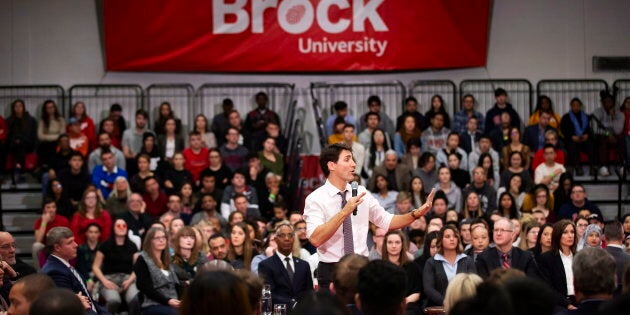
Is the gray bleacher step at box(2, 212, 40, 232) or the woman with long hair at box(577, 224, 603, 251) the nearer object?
the woman with long hair at box(577, 224, 603, 251)

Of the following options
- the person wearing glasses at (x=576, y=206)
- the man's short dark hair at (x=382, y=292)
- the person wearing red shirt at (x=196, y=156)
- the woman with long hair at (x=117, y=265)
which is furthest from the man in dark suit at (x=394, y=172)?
the man's short dark hair at (x=382, y=292)

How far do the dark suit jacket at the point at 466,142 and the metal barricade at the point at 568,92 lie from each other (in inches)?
82.0

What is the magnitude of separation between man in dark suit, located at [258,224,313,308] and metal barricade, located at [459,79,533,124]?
22.9ft

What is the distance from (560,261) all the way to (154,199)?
5.41 metres

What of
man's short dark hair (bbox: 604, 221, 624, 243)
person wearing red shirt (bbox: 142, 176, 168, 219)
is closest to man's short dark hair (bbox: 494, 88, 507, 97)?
person wearing red shirt (bbox: 142, 176, 168, 219)

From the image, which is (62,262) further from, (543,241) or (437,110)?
(437,110)

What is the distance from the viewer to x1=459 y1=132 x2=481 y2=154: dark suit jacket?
1343 cm

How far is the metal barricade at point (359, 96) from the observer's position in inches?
589

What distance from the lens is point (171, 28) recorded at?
14.4m

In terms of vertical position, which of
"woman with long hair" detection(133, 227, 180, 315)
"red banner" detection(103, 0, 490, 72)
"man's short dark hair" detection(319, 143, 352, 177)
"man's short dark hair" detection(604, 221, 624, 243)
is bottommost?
"woman with long hair" detection(133, 227, 180, 315)

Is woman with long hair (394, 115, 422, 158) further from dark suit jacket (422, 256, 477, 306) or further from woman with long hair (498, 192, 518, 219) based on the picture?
dark suit jacket (422, 256, 477, 306)

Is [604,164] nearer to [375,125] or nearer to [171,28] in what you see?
[375,125]

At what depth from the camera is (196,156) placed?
1298 centimetres

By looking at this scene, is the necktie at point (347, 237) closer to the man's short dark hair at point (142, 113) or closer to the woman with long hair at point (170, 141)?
the woman with long hair at point (170, 141)
